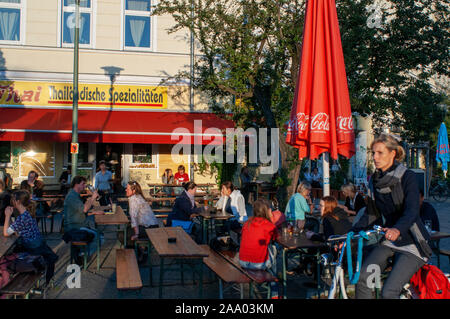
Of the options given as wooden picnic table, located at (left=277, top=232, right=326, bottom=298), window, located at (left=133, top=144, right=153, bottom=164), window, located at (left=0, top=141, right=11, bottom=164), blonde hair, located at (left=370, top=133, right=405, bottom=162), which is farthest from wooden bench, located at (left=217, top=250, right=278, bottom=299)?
window, located at (left=0, top=141, right=11, bottom=164)

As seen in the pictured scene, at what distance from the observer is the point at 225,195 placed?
865 cm

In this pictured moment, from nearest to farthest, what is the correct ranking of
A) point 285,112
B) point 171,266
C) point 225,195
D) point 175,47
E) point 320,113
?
point 320,113, point 171,266, point 225,195, point 285,112, point 175,47

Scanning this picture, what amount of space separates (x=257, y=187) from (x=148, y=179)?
4.64m

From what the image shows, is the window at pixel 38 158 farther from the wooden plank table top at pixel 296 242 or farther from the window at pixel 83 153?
the wooden plank table top at pixel 296 242

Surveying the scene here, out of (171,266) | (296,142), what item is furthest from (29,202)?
(296,142)

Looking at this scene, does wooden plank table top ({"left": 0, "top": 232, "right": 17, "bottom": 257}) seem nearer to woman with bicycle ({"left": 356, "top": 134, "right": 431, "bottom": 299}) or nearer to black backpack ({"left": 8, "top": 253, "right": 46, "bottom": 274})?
black backpack ({"left": 8, "top": 253, "right": 46, "bottom": 274})

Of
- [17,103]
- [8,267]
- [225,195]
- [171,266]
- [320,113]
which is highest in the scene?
[17,103]

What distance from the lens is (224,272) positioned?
5.09 m

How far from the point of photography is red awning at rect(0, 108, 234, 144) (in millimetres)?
14070

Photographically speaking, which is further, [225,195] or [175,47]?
[175,47]

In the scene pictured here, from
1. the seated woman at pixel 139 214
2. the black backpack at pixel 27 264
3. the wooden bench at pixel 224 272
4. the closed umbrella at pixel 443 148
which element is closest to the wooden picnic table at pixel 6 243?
the black backpack at pixel 27 264

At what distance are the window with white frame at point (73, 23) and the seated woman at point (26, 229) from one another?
41.3ft

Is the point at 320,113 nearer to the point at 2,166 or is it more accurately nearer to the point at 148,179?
the point at 148,179

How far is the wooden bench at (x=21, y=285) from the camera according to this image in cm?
439
